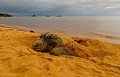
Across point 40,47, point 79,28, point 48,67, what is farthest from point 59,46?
point 79,28

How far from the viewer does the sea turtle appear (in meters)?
6.74

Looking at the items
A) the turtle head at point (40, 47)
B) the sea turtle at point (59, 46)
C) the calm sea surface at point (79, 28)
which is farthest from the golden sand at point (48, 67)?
the calm sea surface at point (79, 28)

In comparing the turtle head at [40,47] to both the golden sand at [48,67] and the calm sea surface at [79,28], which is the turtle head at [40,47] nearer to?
the golden sand at [48,67]

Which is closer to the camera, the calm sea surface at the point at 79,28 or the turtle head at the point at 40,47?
the turtle head at the point at 40,47

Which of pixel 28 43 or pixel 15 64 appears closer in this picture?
pixel 15 64

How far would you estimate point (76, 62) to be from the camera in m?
5.48

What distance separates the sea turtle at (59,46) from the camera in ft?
22.1

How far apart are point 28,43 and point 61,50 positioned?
6.96 ft

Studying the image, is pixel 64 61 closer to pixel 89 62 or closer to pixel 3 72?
pixel 89 62

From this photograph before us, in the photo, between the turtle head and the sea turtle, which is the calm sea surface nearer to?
the sea turtle

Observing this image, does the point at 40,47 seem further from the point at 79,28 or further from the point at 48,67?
the point at 79,28

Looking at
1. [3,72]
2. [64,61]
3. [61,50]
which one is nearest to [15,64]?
[3,72]

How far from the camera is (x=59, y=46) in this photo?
7277 mm

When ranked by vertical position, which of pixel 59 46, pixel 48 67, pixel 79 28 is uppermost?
pixel 59 46
